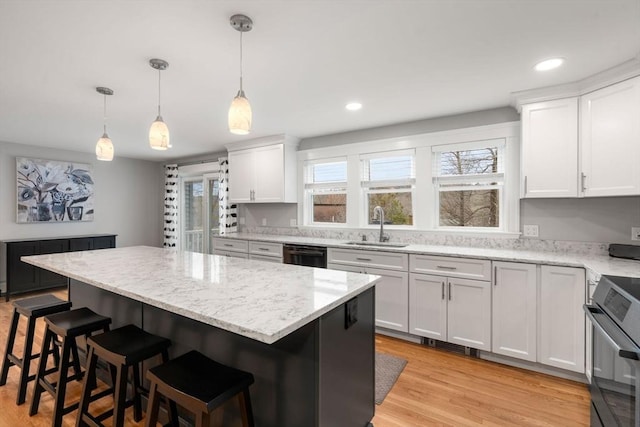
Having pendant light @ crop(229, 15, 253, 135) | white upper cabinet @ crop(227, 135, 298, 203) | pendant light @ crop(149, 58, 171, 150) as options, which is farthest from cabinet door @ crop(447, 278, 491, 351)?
pendant light @ crop(149, 58, 171, 150)

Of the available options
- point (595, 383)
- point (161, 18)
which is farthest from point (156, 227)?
point (595, 383)

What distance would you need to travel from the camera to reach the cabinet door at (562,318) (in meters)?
2.27

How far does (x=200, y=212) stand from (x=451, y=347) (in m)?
4.81

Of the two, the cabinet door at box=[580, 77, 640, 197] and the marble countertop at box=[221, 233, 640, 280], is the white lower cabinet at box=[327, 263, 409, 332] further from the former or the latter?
the cabinet door at box=[580, 77, 640, 197]

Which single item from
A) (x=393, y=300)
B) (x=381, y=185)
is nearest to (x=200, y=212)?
(x=381, y=185)

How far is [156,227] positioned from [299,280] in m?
5.83

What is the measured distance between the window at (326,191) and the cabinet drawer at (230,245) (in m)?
0.96

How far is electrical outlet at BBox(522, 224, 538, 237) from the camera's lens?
9.52 ft

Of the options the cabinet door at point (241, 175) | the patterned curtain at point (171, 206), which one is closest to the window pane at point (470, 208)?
the cabinet door at point (241, 175)

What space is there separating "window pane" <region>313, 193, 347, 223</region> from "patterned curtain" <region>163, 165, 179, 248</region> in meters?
3.14

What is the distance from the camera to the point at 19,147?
4719 millimetres

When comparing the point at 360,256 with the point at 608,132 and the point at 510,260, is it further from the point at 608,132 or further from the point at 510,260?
the point at 608,132

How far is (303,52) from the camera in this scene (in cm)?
200

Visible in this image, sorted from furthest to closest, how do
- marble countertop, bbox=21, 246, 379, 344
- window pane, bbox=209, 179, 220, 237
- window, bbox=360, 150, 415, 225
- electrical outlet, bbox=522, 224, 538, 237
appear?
window pane, bbox=209, 179, 220, 237 < window, bbox=360, 150, 415, 225 < electrical outlet, bbox=522, 224, 538, 237 < marble countertop, bbox=21, 246, 379, 344
